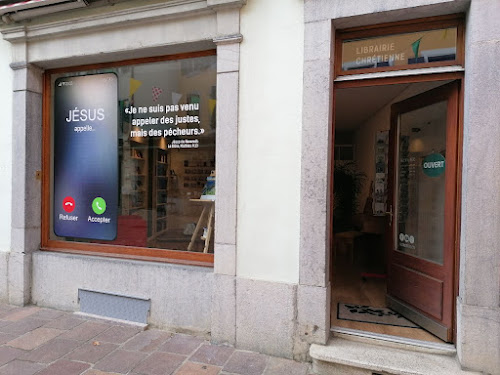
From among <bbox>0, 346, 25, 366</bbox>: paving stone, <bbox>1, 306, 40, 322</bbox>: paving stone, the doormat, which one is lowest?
<bbox>0, 346, 25, 366</bbox>: paving stone

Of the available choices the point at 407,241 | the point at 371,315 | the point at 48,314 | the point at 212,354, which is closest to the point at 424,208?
A: the point at 407,241

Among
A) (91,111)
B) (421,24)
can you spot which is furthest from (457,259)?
(91,111)

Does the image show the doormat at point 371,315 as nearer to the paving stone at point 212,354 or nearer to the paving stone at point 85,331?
the paving stone at point 212,354

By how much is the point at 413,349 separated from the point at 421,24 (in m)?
3.09

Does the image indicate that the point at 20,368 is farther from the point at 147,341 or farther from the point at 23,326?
the point at 147,341

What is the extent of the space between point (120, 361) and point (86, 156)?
2.66 m

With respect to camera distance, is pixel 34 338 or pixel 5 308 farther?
pixel 5 308

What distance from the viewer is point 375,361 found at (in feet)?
9.81

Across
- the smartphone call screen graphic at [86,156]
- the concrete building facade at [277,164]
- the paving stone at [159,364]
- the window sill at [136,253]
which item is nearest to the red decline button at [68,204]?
the smartphone call screen graphic at [86,156]

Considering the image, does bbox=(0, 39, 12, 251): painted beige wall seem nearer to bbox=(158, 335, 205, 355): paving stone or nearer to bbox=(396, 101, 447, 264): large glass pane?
bbox=(158, 335, 205, 355): paving stone

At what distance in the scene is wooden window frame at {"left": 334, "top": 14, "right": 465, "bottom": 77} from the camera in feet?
10.3

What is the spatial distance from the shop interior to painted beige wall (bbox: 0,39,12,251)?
4.48 metres

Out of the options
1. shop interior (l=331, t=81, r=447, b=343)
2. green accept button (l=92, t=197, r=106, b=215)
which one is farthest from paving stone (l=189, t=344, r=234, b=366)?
green accept button (l=92, t=197, r=106, b=215)

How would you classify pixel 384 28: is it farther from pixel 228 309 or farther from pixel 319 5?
pixel 228 309
